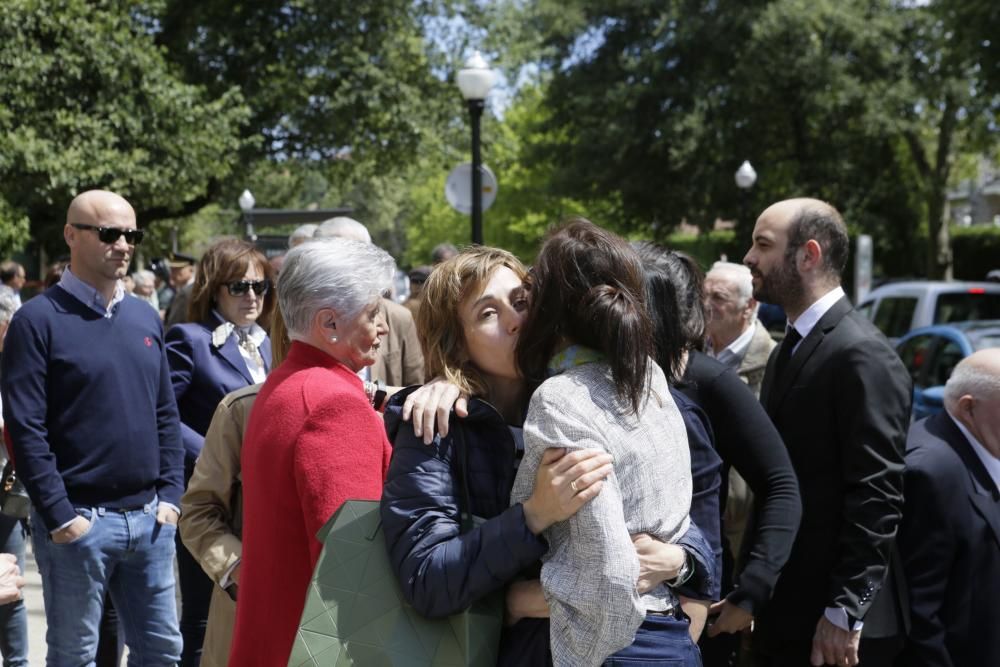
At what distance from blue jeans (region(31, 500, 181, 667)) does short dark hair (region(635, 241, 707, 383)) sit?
2324 mm

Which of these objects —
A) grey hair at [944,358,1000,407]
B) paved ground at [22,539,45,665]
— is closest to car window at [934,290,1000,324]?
grey hair at [944,358,1000,407]

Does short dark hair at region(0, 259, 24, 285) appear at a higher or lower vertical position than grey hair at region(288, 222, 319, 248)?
lower

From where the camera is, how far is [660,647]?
2.27 meters

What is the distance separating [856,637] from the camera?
3.27m

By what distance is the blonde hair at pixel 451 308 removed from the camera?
8.02ft

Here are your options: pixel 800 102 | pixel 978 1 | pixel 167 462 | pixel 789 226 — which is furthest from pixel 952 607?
pixel 800 102

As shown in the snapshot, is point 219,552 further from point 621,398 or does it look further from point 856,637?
point 856,637

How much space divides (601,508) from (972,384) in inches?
83.5

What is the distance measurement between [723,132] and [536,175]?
14.1 metres

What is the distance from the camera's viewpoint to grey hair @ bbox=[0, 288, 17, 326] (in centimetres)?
556

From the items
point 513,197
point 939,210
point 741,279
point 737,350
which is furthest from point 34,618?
point 513,197

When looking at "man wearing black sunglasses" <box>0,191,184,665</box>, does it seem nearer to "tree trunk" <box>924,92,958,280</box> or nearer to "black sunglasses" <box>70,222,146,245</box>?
"black sunglasses" <box>70,222,146,245</box>

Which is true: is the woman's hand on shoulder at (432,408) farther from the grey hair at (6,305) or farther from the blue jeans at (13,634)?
the grey hair at (6,305)

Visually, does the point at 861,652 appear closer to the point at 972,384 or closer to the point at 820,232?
the point at 972,384
